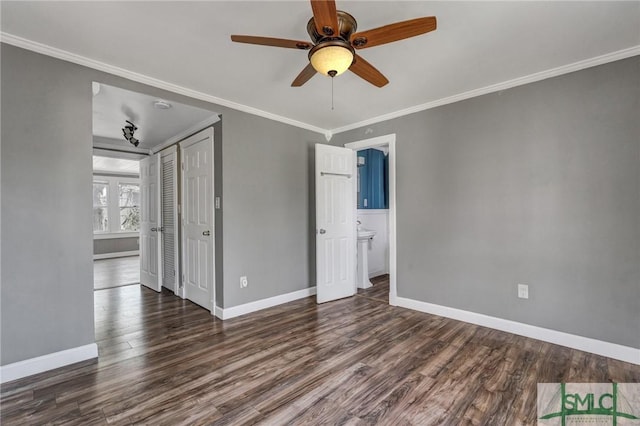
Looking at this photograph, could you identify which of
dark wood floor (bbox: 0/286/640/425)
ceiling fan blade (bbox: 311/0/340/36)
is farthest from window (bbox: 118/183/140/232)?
ceiling fan blade (bbox: 311/0/340/36)

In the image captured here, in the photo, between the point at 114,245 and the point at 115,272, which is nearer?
the point at 115,272

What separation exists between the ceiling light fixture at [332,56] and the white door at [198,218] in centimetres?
221

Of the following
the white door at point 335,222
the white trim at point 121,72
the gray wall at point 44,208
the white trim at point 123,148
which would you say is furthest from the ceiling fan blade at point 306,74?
the white trim at point 123,148

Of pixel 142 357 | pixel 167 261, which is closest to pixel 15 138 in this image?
pixel 142 357

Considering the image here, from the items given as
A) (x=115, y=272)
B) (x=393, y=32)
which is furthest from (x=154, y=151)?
(x=393, y=32)

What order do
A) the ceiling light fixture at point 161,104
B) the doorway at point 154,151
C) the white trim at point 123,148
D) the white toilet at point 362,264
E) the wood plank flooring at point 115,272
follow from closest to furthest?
the ceiling light fixture at point 161,104, the doorway at point 154,151, the white trim at point 123,148, the white toilet at point 362,264, the wood plank flooring at point 115,272

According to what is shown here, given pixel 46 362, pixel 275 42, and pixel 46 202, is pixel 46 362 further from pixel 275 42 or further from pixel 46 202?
pixel 275 42

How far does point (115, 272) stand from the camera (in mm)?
6086

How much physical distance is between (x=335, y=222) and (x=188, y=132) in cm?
235

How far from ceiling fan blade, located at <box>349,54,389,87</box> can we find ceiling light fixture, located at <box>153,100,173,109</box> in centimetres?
208

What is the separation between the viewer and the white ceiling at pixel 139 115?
288 cm

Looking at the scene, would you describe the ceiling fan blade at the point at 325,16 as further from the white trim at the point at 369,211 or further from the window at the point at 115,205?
the window at the point at 115,205

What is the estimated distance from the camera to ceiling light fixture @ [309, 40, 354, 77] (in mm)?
1622

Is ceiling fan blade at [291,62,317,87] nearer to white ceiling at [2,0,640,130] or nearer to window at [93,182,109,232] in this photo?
white ceiling at [2,0,640,130]
